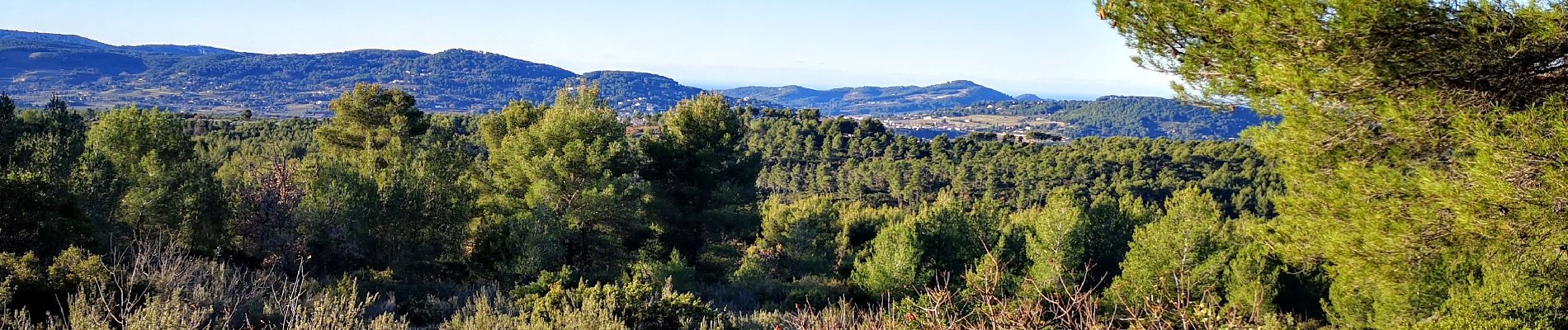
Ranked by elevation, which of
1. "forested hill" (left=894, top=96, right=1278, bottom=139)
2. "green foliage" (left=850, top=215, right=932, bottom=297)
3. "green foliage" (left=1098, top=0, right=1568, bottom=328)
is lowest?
"forested hill" (left=894, top=96, right=1278, bottom=139)

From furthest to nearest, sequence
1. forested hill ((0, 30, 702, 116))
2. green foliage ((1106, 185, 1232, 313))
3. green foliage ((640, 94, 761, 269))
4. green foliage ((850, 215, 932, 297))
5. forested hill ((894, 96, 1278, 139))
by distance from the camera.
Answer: forested hill ((894, 96, 1278, 139)) < forested hill ((0, 30, 702, 116)) < green foliage ((640, 94, 761, 269)) < green foliage ((1106, 185, 1232, 313)) < green foliage ((850, 215, 932, 297))

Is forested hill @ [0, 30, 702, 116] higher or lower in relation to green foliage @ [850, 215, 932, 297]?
lower

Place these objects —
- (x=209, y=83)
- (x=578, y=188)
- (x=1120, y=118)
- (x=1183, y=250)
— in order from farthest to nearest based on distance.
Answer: (x=1120, y=118) < (x=209, y=83) < (x=578, y=188) < (x=1183, y=250)

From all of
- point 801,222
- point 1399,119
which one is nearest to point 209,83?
point 801,222

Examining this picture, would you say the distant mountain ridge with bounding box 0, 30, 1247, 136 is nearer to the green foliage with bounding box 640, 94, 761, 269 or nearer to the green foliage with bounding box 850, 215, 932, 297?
the green foliage with bounding box 640, 94, 761, 269

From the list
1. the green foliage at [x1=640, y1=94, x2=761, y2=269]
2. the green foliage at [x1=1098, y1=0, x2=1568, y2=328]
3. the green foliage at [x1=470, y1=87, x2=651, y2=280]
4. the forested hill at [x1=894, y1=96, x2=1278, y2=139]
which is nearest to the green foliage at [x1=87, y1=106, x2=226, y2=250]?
the green foliage at [x1=470, y1=87, x2=651, y2=280]

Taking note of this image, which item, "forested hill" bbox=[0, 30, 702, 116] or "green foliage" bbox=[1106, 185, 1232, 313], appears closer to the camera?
"green foliage" bbox=[1106, 185, 1232, 313]

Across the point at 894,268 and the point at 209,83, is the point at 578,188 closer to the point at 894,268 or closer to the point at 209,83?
the point at 894,268

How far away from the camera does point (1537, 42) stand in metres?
4.81

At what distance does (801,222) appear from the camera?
61.0 feet

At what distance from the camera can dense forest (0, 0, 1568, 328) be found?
16.5 ft

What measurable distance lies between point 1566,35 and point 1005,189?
39.1m

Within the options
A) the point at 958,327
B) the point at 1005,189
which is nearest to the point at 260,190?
the point at 958,327

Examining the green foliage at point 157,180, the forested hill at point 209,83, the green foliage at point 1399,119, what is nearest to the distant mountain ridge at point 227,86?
the forested hill at point 209,83
